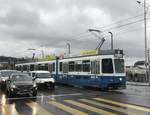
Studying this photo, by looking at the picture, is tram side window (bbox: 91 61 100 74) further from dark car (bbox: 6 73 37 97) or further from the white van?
dark car (bbox: 6 73 37 97)

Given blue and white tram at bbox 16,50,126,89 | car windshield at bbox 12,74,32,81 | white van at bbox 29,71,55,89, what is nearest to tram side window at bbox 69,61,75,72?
blue and white tram at bbox 16,50,126,89

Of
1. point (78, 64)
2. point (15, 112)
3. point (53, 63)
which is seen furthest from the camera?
point (53, 63)

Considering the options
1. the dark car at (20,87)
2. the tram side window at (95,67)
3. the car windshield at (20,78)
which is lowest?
the dark car at (20,87)

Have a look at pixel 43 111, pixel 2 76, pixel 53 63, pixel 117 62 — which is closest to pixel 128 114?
pixel 43 111

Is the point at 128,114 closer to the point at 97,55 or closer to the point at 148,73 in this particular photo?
the point at 97,55

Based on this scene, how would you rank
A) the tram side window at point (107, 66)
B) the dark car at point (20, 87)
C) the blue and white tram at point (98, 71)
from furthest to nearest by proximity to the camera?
1. the tram side window at point (107, 66)
2. the blue and white tram at point (98, 71)
3. the dark car at point (20, 87)

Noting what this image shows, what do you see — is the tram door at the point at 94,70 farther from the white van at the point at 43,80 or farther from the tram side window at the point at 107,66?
the white van at the point at 43,80

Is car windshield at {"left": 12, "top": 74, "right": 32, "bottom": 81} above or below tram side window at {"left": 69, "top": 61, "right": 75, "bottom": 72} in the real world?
below

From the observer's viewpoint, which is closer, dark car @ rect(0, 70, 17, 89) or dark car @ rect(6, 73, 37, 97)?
dark car @ rect(6, 73, 37, 97)

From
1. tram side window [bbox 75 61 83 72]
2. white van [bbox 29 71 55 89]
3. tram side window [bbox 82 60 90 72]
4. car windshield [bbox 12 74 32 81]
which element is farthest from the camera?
tram side window [bbox 75 61 83 72]

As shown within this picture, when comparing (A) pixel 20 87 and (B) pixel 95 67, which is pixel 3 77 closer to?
(B) pixel 95 67

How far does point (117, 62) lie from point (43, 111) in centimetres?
1433

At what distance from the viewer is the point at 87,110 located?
14977mm

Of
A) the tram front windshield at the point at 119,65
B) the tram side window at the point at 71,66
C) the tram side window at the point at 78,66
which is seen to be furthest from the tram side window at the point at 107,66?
the tram side window at the point at 71,66
